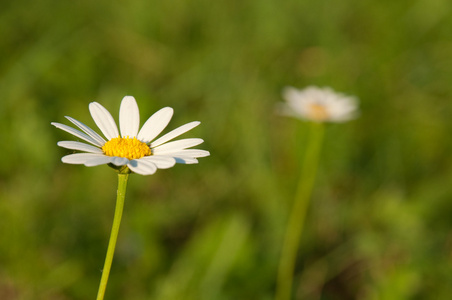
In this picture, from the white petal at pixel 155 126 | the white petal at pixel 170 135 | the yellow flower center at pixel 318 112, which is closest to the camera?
the white petal at pixel 170 135

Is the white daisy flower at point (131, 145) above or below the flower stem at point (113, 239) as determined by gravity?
above

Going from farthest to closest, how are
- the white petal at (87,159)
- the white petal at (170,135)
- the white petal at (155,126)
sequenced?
the white petal at (155,126) < the white petal at (170,135) < the white petal at (87,159)

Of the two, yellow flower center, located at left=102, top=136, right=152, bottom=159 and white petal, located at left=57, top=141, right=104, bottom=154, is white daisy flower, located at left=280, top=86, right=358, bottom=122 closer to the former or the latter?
yellow flower center, located at left=102, top=136, right=152, bottom=159

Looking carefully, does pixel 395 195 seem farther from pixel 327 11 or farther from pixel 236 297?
pixel 327 11

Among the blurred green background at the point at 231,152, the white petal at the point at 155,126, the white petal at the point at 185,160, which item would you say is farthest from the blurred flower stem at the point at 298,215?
the white petal at the point at 185,160

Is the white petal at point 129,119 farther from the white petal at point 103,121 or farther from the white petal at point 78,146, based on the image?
the white petal at point 78,146

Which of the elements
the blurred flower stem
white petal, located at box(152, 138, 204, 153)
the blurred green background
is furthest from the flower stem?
the blurred flower stem

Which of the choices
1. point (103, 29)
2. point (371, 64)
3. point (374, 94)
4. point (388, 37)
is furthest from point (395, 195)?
point (103, 29)

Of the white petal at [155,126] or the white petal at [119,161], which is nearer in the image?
the white petal at [119,161]
